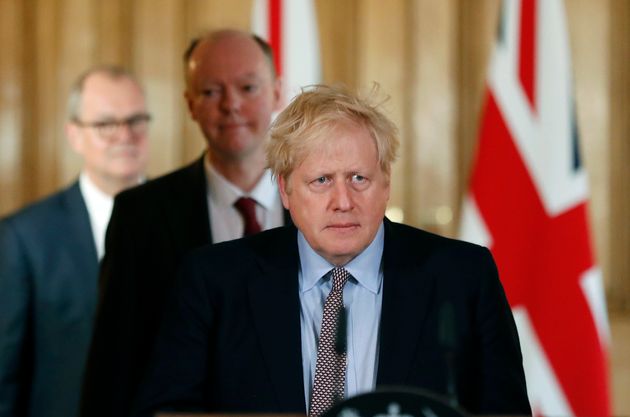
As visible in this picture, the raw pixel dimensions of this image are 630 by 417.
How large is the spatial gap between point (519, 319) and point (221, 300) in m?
2.52

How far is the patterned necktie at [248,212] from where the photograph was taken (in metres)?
3.78

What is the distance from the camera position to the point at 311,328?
8.59 feet

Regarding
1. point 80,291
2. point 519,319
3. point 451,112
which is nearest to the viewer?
point 80,291

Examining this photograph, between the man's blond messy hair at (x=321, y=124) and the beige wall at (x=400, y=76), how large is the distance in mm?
3359

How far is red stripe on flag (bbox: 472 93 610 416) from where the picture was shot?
4.87 m

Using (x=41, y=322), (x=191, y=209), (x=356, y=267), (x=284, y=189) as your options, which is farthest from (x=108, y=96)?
(x=356, y=267)

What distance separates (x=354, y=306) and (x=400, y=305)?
107 mm

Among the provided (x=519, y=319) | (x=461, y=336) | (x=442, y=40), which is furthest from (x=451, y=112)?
(x=461, y=336)

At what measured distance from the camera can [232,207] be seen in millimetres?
3812

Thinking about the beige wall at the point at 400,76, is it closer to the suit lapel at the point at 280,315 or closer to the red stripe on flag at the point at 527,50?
the red stripe on flag at the point at 527,50

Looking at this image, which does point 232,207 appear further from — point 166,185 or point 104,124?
point 104,124

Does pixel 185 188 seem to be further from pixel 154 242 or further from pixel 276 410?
pixel 276 410

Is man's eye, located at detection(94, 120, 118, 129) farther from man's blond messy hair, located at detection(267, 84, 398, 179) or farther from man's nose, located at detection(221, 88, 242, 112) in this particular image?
man's blond messy hair, located at detection(267, 84, 398, 179)

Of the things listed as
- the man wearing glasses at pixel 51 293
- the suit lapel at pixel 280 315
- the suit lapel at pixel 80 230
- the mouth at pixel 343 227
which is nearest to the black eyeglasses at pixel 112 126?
the man wearing glasses at pixel 51 293
